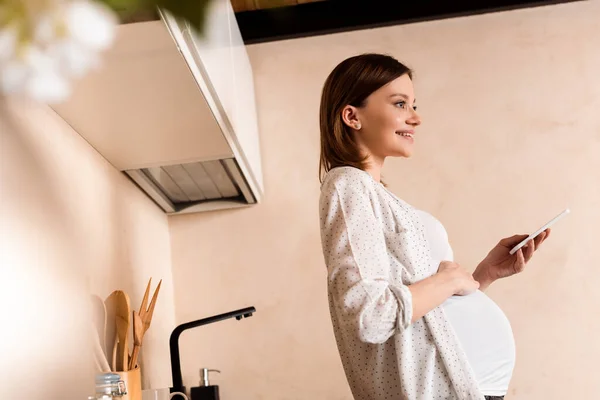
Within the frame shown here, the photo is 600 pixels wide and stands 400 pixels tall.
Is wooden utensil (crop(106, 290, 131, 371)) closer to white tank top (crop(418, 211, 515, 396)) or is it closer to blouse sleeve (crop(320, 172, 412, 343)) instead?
blouse sleeve (crop(320, 172, 412, 343))

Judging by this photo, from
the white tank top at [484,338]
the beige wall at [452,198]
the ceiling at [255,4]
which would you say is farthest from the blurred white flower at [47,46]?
the ceiling at [255,4]

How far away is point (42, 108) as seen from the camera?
1.30 meters

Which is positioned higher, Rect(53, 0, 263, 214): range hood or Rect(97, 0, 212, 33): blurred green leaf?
Rect(53, 0, 263, 214): range hood

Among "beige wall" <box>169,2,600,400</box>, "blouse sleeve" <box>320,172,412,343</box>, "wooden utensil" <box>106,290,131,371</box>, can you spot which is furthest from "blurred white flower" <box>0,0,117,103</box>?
"beige wall" <box>169,2,600,400</box>

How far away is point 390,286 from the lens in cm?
118

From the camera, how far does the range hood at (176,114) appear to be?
1.19 meters

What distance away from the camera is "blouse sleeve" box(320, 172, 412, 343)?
1141 mm

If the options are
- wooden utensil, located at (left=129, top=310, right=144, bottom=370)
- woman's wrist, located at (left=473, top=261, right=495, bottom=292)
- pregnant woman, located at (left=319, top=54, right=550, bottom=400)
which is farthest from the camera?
woman's wrist, located at (left=473, top=261, right=495, bottom=292)

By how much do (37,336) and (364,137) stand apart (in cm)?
73

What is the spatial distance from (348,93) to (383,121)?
9 centimetres

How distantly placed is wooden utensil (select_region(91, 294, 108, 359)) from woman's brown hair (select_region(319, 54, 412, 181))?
0.51 meters

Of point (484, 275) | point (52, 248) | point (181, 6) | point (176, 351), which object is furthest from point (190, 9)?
point (176, 351)

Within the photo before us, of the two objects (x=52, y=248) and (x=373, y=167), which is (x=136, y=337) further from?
(x=373, y=167)

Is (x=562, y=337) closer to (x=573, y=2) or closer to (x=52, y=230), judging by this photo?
(x=573, y=2)
